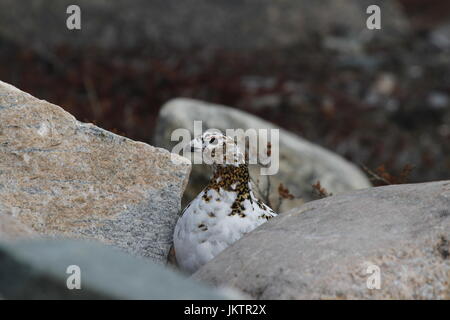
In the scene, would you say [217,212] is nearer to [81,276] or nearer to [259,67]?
[81,276]

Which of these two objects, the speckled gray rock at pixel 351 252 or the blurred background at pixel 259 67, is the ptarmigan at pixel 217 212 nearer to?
the speckled gray rock at pixel 351 252

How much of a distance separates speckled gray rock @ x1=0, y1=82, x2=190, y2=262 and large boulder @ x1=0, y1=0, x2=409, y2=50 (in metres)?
7.05

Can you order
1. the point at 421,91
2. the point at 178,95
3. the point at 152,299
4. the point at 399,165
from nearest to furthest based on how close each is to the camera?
the point at 152,299 → the point at 399,165 → the point at 178,95 → the point at 421,91

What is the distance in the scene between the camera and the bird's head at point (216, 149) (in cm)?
350

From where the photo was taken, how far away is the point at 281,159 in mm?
5414

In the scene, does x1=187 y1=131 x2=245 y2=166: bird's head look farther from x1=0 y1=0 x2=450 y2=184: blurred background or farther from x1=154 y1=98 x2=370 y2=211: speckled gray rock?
x1=0 y1=0 x2=450 y2=184: blurred background

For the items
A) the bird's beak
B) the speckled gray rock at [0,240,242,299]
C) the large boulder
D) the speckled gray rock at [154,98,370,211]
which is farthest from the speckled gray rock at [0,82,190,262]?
the large boulder

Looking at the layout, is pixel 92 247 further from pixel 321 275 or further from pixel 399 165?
pixel 399 165

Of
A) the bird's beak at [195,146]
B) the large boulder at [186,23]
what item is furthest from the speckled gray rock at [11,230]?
the large boulder at [186,23]

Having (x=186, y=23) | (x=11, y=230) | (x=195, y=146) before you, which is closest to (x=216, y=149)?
(x=195, y=146)

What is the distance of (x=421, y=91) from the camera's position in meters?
Answer: 11.0

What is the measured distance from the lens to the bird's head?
3.50 metres
